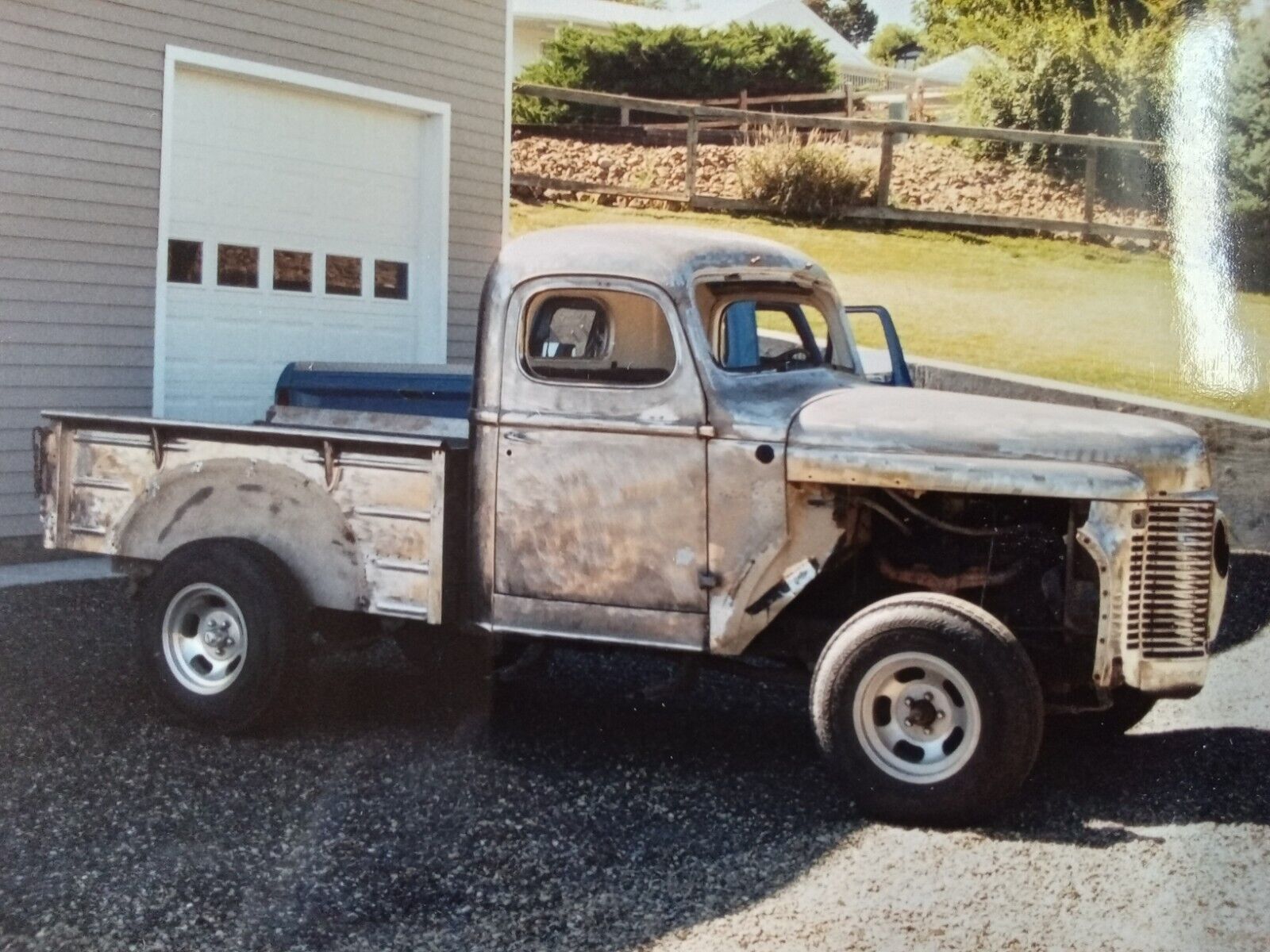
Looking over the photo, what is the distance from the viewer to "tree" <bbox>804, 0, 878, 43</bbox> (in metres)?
15.1

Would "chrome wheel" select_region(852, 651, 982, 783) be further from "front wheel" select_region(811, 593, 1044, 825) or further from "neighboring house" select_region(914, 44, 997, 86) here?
"neighboring house" select_region(914, 44, 997, 86)

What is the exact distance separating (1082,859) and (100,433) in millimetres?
4385

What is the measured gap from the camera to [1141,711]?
242 inches

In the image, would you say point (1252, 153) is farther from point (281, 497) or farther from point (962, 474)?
point (281, 497)

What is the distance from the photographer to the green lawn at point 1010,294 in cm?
1192

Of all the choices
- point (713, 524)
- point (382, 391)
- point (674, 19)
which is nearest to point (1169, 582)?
point (713, 524)

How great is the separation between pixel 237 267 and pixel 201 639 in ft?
18.0

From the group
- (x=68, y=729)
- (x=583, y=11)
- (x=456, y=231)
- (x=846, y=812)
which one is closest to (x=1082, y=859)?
(x=846, y=812)

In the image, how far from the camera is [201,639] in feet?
20.9

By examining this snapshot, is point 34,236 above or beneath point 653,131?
beneath

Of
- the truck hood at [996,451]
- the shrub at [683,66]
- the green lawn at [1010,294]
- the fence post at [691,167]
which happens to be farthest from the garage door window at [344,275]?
the truck hood at [996,451]

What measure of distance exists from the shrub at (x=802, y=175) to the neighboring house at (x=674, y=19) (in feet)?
3.36

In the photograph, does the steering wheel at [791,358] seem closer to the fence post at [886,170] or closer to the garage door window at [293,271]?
the garage door window at [293,271]

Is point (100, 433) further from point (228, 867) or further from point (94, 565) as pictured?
point (94, 565)
